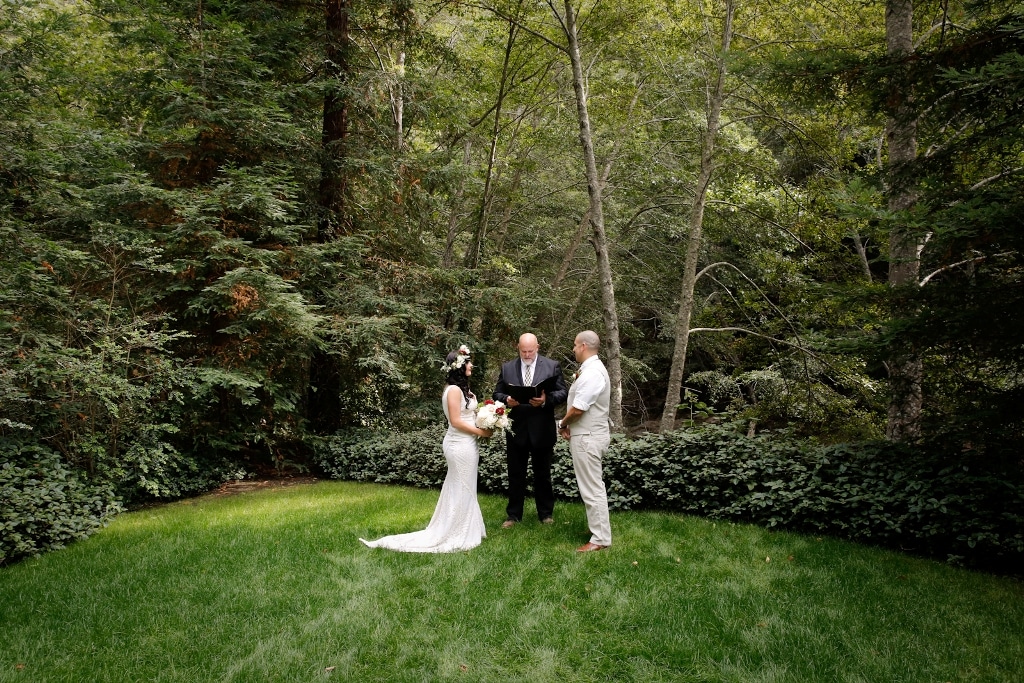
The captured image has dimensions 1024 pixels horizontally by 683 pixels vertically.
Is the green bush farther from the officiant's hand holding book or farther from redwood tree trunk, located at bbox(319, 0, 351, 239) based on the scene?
redwood tree trunk, located at bbox(319, 0, 351, 239)

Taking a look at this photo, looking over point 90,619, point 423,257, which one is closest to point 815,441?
point 90,619

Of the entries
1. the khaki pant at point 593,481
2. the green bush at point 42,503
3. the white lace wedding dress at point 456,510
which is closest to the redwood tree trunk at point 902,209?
the khaki pant at point 593,481

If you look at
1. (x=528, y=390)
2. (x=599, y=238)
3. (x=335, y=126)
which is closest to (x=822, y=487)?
(x=528, y=390)

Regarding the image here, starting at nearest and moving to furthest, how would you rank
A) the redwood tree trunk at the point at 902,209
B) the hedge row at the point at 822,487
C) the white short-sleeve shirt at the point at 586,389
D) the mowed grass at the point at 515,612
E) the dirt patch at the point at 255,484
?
the mowed grass at the point at 515,612, the hedge row at the point at 822,487, the white short-sleeve shirt at the point at 586,389, the redwood tree trunk at the point at 902,209, the dirt patch at the point at 255,484

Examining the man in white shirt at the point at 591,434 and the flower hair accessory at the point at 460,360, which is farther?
the flower hair accessory at the point at 460,360

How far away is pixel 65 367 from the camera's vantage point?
6.68 m

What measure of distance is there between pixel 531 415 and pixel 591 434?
923 millimetres

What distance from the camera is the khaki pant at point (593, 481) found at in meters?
5.25

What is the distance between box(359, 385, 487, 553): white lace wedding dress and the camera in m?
5.52

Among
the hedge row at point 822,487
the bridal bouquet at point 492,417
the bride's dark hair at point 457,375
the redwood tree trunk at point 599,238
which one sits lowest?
the hedge row at point 822,487

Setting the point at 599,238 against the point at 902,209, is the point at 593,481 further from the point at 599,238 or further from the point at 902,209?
the point at 599,238

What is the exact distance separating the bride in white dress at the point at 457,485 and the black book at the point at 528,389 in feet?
1.58

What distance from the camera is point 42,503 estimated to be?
6.08m

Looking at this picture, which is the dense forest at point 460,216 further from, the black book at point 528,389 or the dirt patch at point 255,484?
the black book at point 528,389
